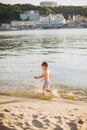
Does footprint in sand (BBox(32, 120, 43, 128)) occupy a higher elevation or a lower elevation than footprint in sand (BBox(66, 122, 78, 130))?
higher

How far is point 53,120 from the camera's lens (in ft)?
24.7

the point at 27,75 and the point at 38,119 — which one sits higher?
the point at 38,119

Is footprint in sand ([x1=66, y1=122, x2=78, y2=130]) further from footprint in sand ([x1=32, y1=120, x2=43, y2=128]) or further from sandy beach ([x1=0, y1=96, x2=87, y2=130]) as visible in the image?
footprint in sand ([x1=32, y1=120, x2=43, y2=128])

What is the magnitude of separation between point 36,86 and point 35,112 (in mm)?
6699

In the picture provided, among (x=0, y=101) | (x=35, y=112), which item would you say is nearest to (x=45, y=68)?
(x=0, y=101)

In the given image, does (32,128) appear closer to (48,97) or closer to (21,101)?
(21,101)

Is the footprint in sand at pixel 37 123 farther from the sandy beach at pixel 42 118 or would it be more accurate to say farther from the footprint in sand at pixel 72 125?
the footprint in sand at pixel 72 125

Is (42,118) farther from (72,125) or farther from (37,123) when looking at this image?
(72,125)

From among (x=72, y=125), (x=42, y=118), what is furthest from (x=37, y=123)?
(x=72, y=125)

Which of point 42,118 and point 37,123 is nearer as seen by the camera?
point 37,123

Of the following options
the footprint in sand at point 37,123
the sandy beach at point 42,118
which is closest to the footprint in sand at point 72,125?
the sandy beach at point 42,118

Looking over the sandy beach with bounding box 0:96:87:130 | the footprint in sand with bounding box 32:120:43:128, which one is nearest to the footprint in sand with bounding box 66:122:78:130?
the sandy beach with bounding box 0:96:87:130

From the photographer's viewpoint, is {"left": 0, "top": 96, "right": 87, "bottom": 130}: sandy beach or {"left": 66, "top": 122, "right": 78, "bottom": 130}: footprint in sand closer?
{"left": 0, "top": 96, "right": 87, "bottom": 130}: sandy beach

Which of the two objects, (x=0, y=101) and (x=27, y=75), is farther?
(x=27, y=75)
